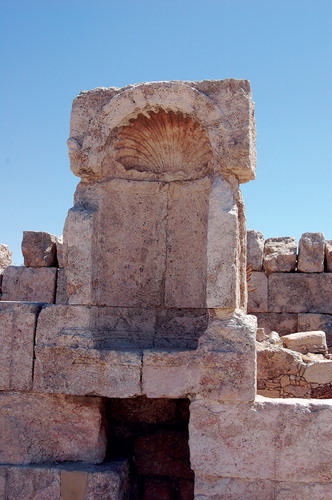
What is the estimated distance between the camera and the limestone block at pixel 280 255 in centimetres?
984

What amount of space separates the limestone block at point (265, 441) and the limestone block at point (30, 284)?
603 centimetres

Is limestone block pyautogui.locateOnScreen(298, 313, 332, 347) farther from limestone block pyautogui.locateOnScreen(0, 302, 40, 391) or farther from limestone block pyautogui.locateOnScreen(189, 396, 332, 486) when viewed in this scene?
limestone block pyautogui.locateOnScreen(0, 302, 40, 391)

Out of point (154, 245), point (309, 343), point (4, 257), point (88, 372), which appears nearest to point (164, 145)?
point (154, 245)

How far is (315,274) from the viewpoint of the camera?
9.77 m

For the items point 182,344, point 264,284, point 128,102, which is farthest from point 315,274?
point 128,102

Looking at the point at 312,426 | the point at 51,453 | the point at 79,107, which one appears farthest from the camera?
the point at 79,107

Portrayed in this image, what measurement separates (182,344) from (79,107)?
2.32 m

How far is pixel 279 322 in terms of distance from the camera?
9.83 m

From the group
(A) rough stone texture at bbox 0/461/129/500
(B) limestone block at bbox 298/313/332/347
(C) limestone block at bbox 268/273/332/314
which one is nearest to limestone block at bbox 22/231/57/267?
(C) limestone block at bbox 268/273/332/314

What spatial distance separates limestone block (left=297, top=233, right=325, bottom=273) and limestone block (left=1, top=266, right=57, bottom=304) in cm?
456

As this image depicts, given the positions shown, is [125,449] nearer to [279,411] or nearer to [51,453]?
[51,453]

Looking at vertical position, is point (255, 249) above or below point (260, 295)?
above

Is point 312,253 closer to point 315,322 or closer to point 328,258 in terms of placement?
point 328,258

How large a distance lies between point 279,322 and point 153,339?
18.0 ft
